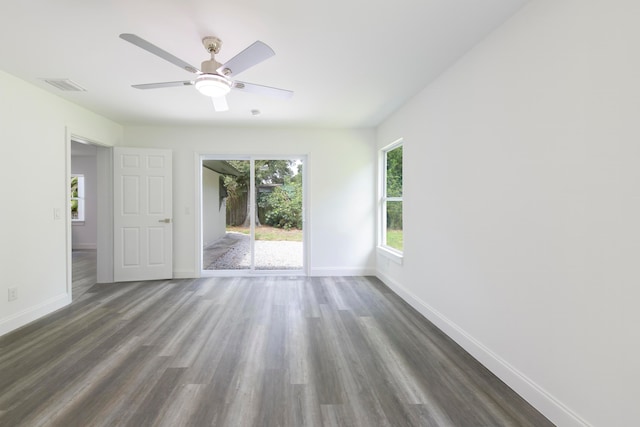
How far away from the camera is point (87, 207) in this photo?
24.7ft

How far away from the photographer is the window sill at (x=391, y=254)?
3846 millimetres

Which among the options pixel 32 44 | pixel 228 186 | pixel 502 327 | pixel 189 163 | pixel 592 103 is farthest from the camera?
pixel 228 186

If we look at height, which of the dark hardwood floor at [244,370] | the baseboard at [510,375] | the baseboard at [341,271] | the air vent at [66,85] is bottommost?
the dark hardwood floor at [244,370]

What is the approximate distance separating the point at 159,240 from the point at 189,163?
129 cm

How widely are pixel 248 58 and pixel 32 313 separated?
11.2ft

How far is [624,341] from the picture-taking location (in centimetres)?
130

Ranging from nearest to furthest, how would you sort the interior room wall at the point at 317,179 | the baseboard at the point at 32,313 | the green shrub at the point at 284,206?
the baseboard at the point at 32,313 < the interior room wall at the point at 317,179 < the green shrub at the point at 284,206

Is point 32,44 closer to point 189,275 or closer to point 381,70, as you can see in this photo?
point 381,70

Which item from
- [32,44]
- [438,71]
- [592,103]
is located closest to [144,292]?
[32,44]

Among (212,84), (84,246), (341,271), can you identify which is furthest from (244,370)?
(84,246)

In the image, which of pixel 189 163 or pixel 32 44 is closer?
pixel 32 44

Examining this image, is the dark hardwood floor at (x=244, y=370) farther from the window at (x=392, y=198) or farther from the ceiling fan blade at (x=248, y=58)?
the ceiling fan blade at (x=248, y=58)

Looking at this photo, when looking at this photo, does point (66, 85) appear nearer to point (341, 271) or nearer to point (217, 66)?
point (217, 66)

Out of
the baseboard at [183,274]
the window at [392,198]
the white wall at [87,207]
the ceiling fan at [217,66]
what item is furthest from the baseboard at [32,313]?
the white wall at [87,207]
